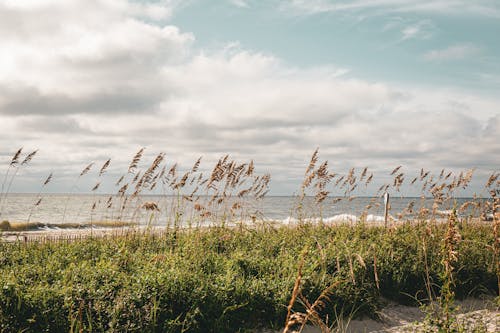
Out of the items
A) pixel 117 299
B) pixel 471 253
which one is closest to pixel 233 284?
pixel 117 299

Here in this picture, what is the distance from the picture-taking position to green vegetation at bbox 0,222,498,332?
189 inches

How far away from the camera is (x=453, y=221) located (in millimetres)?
3480

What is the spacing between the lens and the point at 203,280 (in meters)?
5.54

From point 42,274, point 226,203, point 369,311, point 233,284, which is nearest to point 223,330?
point 233,284

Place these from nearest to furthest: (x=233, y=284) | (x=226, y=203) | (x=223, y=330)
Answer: (x=223, y=330), (x=233, y=284), (x=226, y=203)

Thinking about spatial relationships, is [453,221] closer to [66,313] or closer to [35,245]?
[66,313]

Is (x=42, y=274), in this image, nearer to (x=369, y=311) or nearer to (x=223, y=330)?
(x=223, y=330)

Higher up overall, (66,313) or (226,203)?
(226,203)

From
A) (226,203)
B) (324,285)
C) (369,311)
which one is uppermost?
(226,203)

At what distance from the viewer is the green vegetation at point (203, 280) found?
4.80 m

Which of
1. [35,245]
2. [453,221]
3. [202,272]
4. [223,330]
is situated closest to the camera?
[453,221]

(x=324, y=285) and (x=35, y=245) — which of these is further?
(x=35, y=245)

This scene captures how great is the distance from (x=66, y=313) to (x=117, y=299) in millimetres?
551

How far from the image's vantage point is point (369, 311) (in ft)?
20.7
